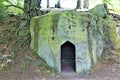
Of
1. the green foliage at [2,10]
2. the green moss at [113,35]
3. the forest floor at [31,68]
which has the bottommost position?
the forest floor at [31,68]

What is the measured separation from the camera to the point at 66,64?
9.26 metres

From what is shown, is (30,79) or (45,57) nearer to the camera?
(30,79)

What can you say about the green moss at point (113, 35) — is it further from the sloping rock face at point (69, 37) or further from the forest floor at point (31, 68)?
the sloping rock face at point (69, 37)

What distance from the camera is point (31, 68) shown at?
354 inches

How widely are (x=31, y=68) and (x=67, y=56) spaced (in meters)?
1.19

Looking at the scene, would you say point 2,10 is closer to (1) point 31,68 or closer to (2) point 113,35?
(1) point 31,68

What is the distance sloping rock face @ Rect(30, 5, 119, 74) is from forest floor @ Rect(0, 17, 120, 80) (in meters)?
0.24

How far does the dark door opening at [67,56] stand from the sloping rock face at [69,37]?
395 mm

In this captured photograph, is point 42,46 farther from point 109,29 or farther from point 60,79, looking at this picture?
point 109,29

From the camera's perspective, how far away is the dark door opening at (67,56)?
30.0 ft

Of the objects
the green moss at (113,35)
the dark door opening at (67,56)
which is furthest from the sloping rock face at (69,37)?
the green moss at (113,35)

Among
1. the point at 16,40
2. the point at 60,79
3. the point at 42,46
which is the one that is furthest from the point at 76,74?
the point at 16,40

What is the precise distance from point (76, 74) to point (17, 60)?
6.45ft

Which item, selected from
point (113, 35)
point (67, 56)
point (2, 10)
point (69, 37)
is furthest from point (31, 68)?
point (2, 10)
